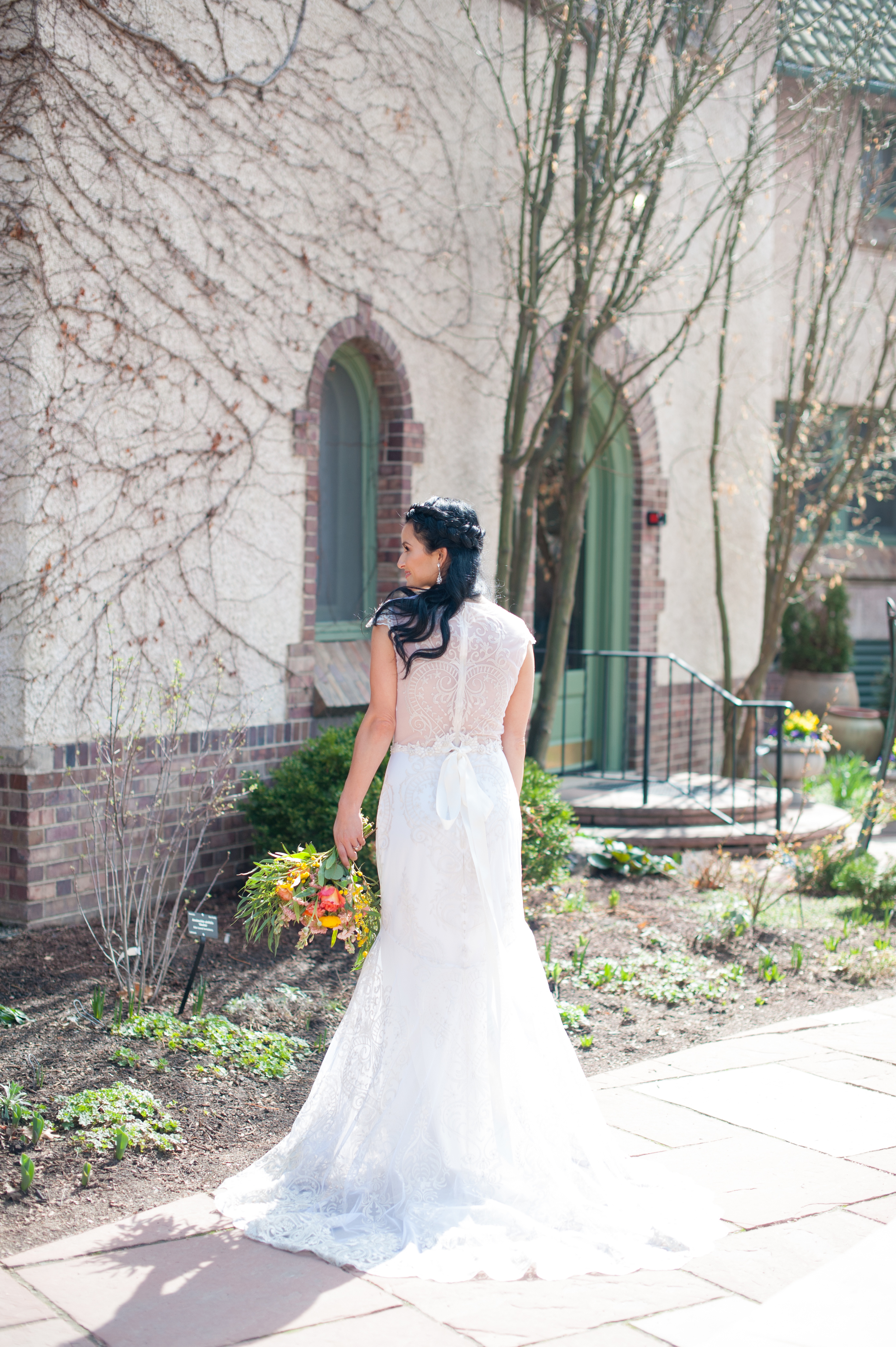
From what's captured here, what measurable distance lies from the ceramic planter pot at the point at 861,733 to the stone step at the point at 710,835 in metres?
3.36

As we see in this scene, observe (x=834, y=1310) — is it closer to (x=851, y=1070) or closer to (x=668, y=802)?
(x=851, y=1070)

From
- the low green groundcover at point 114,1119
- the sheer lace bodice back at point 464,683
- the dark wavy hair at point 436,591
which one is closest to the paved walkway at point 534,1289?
the low green groundcover at point 114,1119

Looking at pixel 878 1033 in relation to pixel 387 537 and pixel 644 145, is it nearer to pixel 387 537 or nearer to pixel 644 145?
pixel 387 537

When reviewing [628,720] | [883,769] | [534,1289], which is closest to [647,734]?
[628,720]

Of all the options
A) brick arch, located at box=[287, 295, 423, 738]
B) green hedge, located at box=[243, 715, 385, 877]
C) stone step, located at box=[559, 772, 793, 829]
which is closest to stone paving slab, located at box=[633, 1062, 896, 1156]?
green hedge, located at box=[243, 715, 385, 877]

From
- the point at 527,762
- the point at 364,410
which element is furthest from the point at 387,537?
the point at 527,762

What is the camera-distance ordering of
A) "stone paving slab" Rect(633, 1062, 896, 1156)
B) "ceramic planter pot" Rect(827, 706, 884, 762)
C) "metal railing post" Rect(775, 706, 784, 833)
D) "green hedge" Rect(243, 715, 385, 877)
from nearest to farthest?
"stone paving slab" Rect(633, 1062, 896, 1156), "green hedge" Rect(243, 715, 385, 877), "metal railing post" Rect(775, 706, 784, 833), "ceramic planter pot" Rect(827, 706, 884, 762)

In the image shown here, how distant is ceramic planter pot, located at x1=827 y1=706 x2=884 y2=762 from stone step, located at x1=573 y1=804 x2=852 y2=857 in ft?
11.0

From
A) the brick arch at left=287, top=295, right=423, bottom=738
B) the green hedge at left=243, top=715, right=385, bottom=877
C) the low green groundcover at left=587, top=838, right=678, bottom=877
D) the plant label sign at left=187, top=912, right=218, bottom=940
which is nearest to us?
the plant label sign at left=187, top=912, right=218, bottom=940

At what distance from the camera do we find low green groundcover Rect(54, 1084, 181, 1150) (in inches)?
144

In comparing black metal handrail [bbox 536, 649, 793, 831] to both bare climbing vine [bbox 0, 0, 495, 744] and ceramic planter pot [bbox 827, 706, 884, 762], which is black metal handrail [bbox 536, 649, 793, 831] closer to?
ceramic planter pot [bbox 827, 706, 884, 762]

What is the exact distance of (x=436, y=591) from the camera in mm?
3527

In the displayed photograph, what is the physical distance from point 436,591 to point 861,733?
9.07 meters

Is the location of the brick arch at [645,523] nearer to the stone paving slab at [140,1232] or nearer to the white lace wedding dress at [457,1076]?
the white lace wedding dress at [457,1076]
